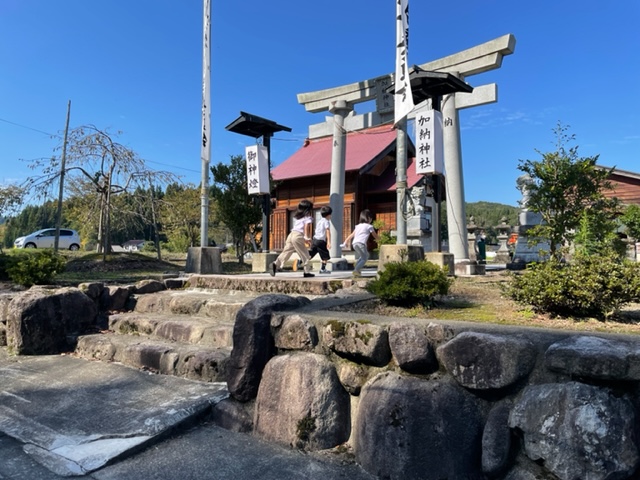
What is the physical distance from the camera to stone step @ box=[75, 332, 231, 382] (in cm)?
370

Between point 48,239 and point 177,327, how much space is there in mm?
23776

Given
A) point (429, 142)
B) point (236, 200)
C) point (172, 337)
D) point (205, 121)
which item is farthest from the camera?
point (236, 200)

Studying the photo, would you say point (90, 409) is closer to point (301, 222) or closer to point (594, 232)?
point (301, 222)

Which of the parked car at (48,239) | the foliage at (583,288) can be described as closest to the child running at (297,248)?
the foliage at (583,288)

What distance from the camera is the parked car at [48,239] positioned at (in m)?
23.2

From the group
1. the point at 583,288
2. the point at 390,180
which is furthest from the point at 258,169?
the point at 390,180

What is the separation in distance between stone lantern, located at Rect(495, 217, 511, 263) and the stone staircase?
15.6m

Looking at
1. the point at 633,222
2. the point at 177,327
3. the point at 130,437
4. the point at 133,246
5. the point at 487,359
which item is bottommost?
the point at 130,437

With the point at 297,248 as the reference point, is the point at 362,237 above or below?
above

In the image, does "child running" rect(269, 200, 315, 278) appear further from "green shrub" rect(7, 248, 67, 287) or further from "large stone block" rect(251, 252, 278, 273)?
"green shrub" rect(7, 248, 67, 287)

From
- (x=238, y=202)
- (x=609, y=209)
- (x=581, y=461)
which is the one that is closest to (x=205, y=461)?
(x=581, y=461)

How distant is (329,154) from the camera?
2188 cm

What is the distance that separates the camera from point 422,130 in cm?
845

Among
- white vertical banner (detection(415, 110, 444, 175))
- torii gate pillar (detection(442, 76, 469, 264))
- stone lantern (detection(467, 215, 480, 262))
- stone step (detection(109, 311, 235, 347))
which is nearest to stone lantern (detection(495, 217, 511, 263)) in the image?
stone lantern (detection(467, 215, 480, 262))
